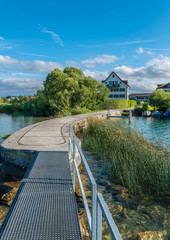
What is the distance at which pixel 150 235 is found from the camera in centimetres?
355

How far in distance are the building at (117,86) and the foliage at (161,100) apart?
852 inches

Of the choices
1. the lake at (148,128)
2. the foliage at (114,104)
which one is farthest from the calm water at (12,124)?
the foliage at (114,104)

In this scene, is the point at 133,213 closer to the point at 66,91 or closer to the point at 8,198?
the point at 8,198

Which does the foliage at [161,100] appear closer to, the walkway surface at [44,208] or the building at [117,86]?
the building at [117,86]

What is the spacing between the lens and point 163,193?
511cm

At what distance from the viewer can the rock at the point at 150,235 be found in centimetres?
348

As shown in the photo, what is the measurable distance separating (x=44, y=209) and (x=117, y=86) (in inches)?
2379

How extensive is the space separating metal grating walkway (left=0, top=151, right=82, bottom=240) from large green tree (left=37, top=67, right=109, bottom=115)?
26149 mm

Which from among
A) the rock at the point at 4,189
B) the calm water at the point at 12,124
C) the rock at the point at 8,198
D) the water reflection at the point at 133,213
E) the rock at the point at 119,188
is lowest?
the water reflection at the point at 133,213

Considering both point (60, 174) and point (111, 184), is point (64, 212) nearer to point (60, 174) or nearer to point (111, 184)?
point (60, 174)

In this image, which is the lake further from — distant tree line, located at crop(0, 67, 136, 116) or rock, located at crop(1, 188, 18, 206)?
distant tree line, located at crop(0, 67, 136, 116)

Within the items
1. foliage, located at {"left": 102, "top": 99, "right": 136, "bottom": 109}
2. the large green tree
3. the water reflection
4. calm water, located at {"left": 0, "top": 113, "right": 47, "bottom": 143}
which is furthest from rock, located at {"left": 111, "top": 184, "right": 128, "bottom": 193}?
foliage, located at {"left": 102, "top": 99, "right": 136, "bottom": 109}

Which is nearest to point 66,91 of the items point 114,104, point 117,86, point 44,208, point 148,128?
point 148,128

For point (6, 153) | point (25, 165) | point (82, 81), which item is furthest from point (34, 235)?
point (82, 81)
